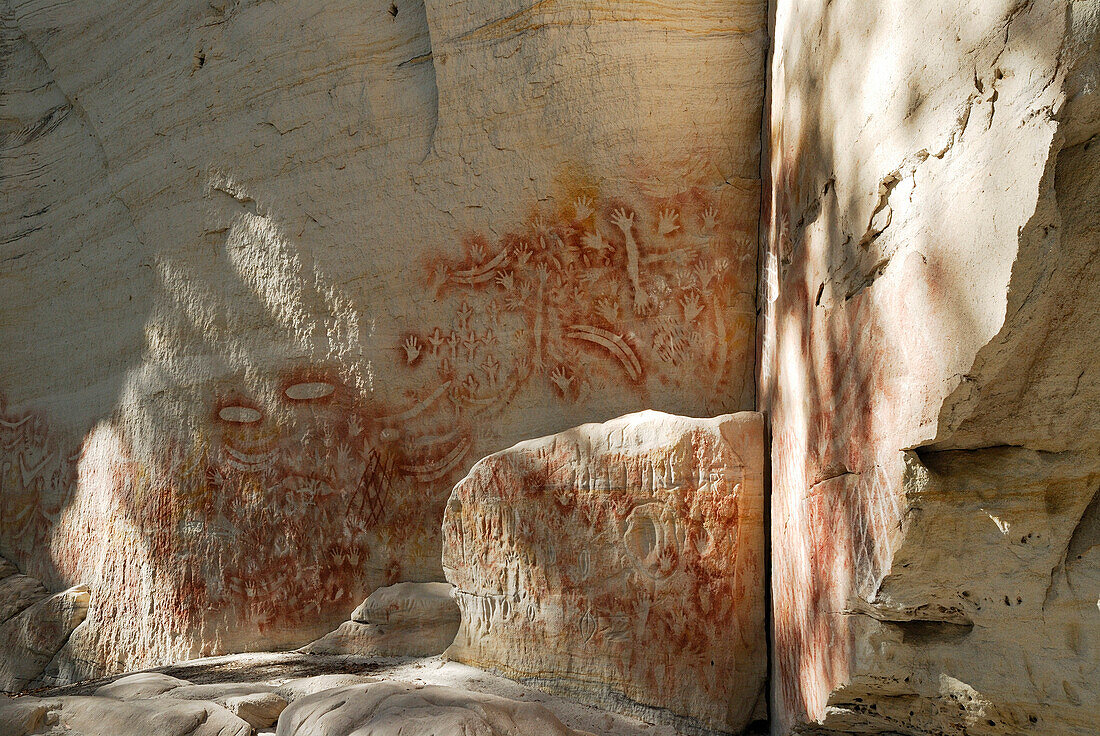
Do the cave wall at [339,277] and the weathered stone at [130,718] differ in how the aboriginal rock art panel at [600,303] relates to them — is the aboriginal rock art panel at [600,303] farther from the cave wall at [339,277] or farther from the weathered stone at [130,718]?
the weathered stone at [130,718]

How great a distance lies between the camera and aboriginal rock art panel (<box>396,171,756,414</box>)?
4.30 meters

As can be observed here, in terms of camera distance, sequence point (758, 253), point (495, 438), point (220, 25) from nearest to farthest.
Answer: point (758, 253) → point (495, 438) → point (220, 25)

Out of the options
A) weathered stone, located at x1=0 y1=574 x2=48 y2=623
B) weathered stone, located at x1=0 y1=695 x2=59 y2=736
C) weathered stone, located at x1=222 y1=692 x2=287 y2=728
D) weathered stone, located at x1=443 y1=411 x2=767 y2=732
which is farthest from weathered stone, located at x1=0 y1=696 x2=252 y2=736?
weathered stone, located at x1=0 y1=574 x2=48 y2=623

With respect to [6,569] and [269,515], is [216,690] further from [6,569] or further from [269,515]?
[6,569]

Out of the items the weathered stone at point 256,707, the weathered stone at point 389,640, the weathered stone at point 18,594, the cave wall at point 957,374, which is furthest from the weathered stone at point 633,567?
the weathered stone at point 18,594

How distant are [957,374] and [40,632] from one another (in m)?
6.48

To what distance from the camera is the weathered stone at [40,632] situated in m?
6.01

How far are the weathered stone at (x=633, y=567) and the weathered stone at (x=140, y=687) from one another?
1417mm

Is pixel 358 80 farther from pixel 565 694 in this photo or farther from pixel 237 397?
pixel 565 694

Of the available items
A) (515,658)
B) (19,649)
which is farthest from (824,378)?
(19,649)

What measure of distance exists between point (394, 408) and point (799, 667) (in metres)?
2.90

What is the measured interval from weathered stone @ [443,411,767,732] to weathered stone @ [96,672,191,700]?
1.42 metres

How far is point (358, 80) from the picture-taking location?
522cm

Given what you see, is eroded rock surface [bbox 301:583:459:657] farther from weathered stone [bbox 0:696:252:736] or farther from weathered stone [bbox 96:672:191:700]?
Result: weathered stone [bbox 0:696:252:736]
